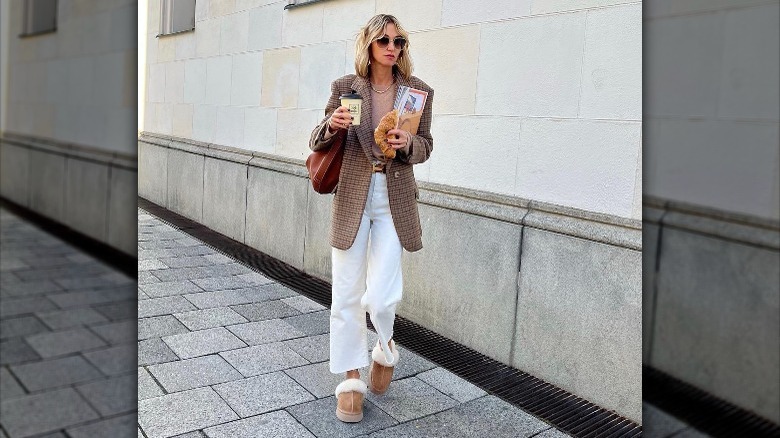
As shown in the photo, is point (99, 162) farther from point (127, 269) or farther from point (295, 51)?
point (295, 51)

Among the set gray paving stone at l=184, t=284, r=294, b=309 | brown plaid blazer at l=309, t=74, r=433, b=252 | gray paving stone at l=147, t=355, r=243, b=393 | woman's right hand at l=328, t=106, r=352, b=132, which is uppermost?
woman's right hand at l=328, t=106, r=352, b=132

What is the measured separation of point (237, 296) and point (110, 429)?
3.63 ft

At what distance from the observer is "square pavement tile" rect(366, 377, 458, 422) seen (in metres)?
1.88

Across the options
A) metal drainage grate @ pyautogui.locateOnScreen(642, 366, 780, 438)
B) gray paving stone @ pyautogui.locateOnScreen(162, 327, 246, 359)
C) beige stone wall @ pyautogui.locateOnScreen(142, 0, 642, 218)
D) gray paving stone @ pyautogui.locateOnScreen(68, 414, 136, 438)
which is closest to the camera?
metal drainage grate @ pyautogui.locateOnScreen(642, 366, 780, 438)

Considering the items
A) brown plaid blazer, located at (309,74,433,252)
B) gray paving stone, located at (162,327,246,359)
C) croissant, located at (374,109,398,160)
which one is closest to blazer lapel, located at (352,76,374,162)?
brown plaid blazer, located at (309,74,433,252)

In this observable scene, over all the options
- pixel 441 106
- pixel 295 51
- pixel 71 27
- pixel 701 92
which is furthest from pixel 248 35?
pixel 701 92

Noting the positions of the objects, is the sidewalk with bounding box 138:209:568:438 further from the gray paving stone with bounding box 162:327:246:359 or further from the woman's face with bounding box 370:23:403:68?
the woman's face with bounding box 370:23:403:68

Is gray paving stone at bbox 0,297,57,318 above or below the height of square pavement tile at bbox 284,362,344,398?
above

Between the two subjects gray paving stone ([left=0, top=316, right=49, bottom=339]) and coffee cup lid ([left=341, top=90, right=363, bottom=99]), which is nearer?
gray paving stone ([left=0, top=316, right=49, bottom=339])

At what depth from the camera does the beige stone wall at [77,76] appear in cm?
72

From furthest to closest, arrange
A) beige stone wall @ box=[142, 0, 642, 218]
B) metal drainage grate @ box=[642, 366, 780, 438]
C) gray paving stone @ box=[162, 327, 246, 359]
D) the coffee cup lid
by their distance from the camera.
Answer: gray paving stone @ box=[162, 327, 246, 359]
beige stone wall @ box=[142, 0, 642, 218]
the coffee cup lid
metal drainage grate @ box=[642, 366, 780, 438]

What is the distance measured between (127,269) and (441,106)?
1400 millimetres

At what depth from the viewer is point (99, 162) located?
78 cm

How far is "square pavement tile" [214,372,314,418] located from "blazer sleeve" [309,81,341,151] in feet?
2.07
